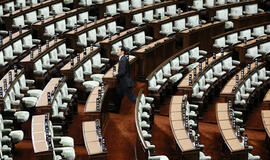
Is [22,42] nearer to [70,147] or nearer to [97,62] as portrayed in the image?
[97,62]

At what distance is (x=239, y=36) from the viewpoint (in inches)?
380

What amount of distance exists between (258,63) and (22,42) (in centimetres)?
385

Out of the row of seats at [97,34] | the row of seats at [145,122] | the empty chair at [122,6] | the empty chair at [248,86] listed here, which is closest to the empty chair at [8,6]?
the row of seats at [97,34]

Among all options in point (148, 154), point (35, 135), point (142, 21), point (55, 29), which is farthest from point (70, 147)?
point (142, 21)

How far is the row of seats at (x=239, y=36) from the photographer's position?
927 centimetres

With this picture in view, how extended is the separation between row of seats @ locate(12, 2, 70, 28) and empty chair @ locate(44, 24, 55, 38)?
214 mm

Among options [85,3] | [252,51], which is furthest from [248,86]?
[85,3]

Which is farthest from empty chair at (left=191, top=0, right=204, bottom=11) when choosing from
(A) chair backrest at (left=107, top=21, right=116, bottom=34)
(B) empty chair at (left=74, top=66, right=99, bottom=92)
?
(B) empty chair at (left=74, top=66, right=99, bottom=92)

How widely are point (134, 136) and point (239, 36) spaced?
12.5 ft

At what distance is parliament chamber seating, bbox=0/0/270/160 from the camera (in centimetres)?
606

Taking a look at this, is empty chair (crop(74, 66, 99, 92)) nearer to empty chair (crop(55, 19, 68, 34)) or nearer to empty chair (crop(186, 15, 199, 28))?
empty chair (crop(55, 19, 68, 34))

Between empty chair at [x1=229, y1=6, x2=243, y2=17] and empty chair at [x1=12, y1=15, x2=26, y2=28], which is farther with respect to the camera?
empty chair at [x1=229, y1=6, x2=243, y2=17]

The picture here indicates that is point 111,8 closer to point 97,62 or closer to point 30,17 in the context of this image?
point 30,17

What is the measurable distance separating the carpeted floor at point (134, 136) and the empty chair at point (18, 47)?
1.42m
